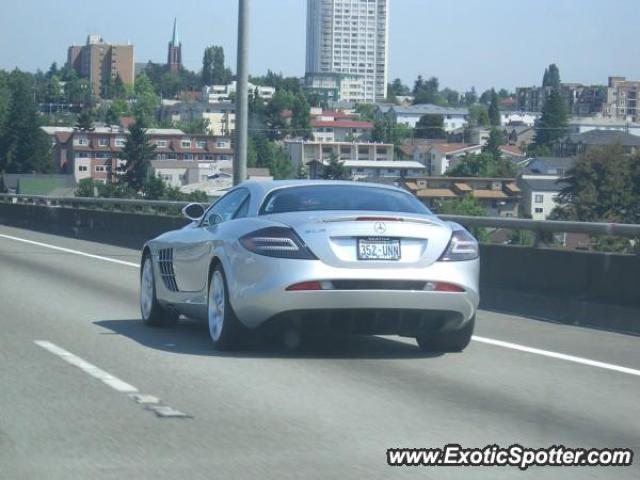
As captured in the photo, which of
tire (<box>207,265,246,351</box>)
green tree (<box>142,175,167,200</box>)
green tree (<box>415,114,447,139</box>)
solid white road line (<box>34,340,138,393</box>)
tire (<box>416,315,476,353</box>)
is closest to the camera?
solid white road line (<box>34,340,138,393</box>)

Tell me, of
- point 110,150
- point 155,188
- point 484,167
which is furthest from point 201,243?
point 110,150

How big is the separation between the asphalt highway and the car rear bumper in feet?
1.30

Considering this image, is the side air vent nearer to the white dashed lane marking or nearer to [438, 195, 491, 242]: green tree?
the white dashed lane marking

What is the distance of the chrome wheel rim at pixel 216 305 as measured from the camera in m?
11.3

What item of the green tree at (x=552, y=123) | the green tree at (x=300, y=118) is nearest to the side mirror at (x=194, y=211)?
the green tree at (x=552, y=123)

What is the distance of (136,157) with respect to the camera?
3051 inches

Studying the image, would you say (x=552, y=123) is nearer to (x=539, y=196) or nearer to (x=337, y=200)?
(x=539, y=196)

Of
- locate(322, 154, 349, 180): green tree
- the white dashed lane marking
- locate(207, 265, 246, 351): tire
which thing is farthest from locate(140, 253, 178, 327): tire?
locate(322, 154, 349, 180): green tree

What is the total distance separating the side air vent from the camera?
12.7 m

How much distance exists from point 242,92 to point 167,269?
1120 centimetres

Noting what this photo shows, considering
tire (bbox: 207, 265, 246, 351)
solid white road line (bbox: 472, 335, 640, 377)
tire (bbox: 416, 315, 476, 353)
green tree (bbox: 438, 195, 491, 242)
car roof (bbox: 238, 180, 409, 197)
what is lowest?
solid white road line (bbox: 472, 335, 640, 377)

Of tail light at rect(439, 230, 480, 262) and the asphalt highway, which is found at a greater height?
tail light at rect(439, 230, 480, 262)

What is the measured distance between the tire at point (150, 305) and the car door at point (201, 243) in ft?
2.33

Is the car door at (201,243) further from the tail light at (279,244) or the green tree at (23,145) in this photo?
the green tree at (23,145)
